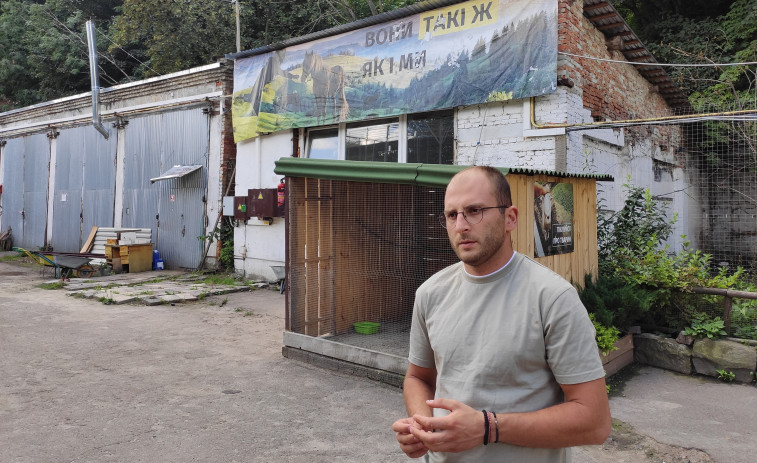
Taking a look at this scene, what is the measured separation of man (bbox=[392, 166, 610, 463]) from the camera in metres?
1.54

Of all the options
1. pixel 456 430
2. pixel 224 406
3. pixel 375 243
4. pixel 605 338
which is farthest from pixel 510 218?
pixel 375 243

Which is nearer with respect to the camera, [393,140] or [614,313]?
[614,313]

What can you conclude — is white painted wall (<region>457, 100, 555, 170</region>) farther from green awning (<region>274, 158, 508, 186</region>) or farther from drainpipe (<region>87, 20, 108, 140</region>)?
drainpipe (<region>87, 20, 108, 140</region>)

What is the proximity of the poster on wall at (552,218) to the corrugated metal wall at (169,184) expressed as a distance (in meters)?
9.50

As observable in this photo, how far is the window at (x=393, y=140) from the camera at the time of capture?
930cm

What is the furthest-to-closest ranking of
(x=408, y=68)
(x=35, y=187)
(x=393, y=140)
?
(x=35, y=187)
(x=393, y=140)
(x=408, y=68)

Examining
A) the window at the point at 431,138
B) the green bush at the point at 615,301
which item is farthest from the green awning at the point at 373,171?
the window at the point at 431,138

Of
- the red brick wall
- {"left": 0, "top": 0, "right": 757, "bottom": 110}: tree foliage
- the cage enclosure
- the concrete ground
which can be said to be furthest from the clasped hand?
{"left": 0, "top": 0, "right": 757, "bottom": 110}: tree foliage

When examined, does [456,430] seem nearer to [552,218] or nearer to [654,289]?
[552,218]

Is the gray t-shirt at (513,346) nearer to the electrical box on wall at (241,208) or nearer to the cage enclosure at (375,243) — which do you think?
the cage enclosure at (375,243)

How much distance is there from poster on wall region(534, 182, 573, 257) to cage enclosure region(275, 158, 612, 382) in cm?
1

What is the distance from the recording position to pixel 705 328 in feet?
19.2

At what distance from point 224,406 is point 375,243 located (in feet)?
9.25

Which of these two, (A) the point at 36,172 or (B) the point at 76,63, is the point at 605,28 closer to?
(A) the point at 36,172
